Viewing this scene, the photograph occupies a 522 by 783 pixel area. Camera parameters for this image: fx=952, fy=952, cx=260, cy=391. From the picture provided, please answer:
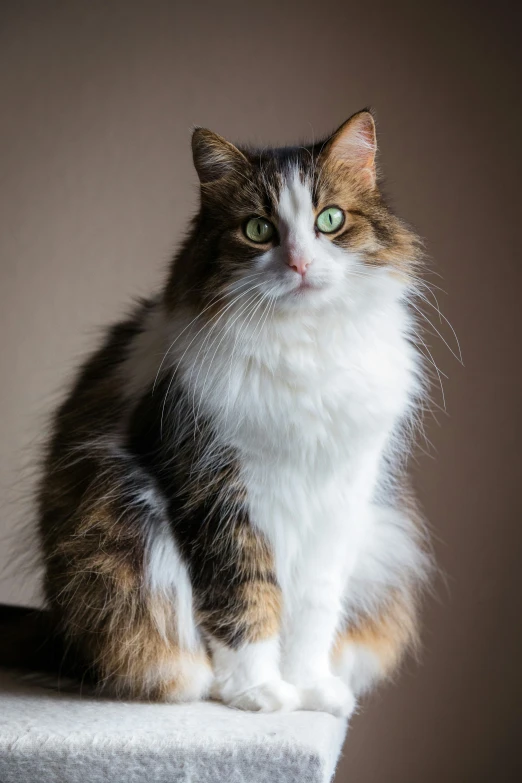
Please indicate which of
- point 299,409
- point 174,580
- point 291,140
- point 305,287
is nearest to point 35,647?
point 174,580

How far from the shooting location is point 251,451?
1357 mm

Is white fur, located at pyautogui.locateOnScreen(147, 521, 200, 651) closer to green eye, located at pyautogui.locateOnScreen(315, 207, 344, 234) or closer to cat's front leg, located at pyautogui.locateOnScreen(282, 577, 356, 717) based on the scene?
cat's front leg, located at pyautogui.locateOnScreen(282, 577, 356, 717)

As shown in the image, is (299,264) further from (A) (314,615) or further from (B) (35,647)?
(B) (35,647)

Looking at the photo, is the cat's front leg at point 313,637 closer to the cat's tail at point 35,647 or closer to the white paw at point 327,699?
the white paw at point 327,699

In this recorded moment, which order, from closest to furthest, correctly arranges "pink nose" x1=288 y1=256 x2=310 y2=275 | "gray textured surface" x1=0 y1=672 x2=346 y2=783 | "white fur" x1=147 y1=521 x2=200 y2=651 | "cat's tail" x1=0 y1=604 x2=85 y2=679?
"gray textured surface" x1=0 y1=672 x2=346 y2=783, "pink nose" x1=288 y1=256 x2=310 y2=275, "white fur" x1=147 y1=521 x2=200 y2=651, "cat's tail" x1=0 y1=604 x2=85 y2=679

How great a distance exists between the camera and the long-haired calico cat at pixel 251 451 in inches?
52.7

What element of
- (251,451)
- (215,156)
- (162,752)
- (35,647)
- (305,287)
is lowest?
(35,647)

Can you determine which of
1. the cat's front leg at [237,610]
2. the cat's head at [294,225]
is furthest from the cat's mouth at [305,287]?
the cat's front leg at [237,610]

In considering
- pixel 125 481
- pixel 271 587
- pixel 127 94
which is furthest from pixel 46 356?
Result: pixel 271 587

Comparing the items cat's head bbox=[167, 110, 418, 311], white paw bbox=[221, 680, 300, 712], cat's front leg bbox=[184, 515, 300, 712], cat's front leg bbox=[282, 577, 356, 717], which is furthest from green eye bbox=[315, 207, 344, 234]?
white paw bbox=[221, 680, 300, 712]

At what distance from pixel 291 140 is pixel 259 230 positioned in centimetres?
105

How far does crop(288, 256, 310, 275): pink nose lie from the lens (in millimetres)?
1267

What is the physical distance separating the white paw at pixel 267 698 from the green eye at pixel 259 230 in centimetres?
62

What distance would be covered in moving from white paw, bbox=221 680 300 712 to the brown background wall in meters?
1.07
